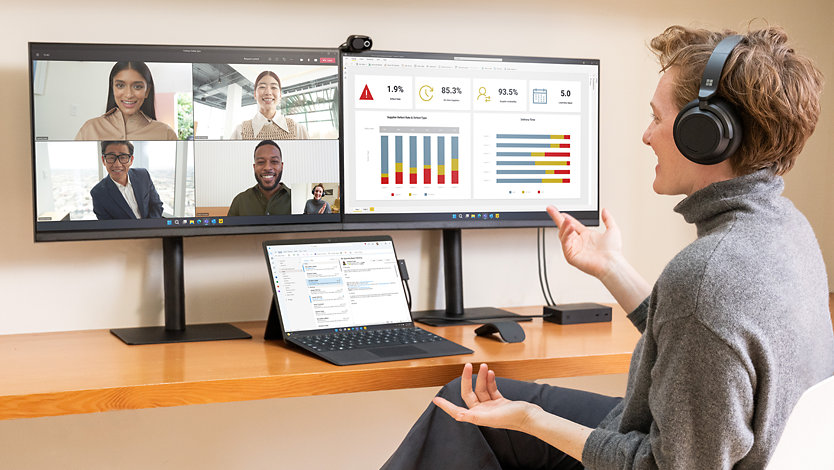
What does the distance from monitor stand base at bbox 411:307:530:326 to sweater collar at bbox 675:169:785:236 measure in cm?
88

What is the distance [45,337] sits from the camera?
71.1 inches

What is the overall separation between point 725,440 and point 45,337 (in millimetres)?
1451

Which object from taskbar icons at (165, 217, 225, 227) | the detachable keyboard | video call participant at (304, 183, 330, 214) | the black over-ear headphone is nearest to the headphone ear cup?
the black over-ear headphone

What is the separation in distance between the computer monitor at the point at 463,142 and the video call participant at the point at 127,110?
43 centimetres

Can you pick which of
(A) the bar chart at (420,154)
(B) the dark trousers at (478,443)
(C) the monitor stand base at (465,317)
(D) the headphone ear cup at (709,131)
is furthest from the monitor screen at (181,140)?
(D) the headphone ear cup at (709,131)

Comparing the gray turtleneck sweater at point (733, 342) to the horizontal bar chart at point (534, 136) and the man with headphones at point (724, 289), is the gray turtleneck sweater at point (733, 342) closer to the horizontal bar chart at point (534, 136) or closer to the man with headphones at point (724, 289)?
the man with headphones at point (724, 289)

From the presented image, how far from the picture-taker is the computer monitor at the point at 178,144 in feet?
5.58

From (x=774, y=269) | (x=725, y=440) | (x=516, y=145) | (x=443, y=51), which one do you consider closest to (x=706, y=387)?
(x=725, y=440)

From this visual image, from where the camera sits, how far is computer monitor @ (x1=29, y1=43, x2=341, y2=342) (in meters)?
1.70

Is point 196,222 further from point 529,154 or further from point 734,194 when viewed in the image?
point 734,194

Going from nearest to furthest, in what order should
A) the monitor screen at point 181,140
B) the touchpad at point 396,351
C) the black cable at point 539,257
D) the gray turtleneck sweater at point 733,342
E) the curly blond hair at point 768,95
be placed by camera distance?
the gray turtleneck sweater at point 733,342 → the curly blond hair at point 768,95 → the touchpad at point 396,351 → the monitor screen at point 181,140 → the black cable at point 539,257

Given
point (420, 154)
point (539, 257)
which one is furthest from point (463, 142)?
point (539, 257)

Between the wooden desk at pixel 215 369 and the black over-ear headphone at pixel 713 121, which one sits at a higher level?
the black over-ear headphone at pixel 713 121

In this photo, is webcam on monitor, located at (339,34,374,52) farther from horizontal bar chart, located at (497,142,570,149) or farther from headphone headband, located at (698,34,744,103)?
headphone headband, located at (698,34,744,103)
